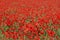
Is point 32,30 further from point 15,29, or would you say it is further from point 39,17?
point 39,17

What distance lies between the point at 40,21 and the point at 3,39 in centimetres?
235

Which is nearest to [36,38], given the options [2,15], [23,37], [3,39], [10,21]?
[23,37]

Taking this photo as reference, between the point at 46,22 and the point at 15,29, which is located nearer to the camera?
the point at 15,29

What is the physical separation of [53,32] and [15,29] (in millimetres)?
1542

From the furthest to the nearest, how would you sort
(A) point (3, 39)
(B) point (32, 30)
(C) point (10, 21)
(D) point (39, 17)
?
(D) point (39, 17) < (C) point (10, 21) < (B) point (32, 30) < (A) point (3, 39)

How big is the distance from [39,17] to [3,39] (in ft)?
9.72

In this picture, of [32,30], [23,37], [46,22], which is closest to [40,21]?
[46,22]

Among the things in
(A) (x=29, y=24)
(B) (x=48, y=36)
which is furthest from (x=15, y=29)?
(B) (x=48, y=36)

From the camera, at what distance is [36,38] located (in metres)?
9.01

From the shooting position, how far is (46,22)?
10609 mm

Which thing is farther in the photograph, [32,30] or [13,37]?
[32,30]

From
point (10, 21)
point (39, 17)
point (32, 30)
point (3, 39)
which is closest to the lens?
point (3, 39)

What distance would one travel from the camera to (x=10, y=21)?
10.6 meters

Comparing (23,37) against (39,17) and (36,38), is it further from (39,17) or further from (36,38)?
(39,17)
